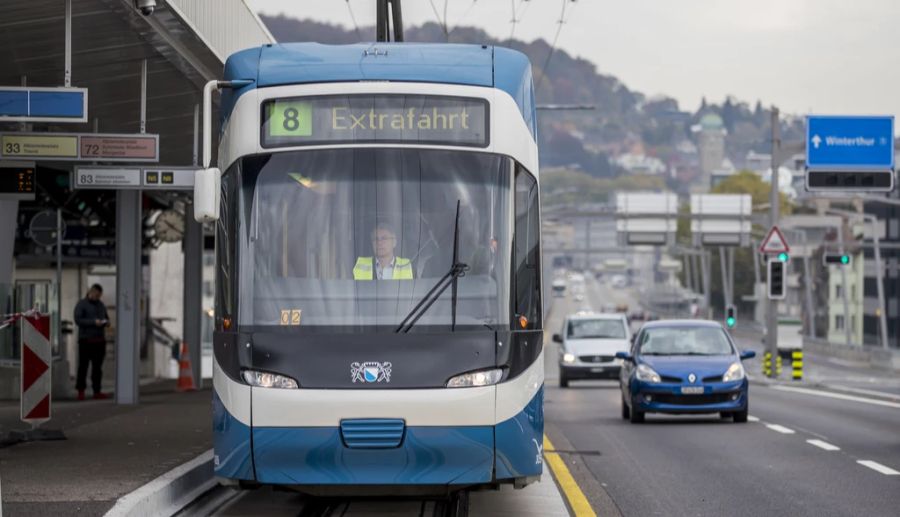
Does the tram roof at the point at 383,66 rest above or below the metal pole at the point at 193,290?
above

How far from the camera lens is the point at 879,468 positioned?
661 inches

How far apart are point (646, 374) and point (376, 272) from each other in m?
13.0

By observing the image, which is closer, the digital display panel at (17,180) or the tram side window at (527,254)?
the tram side window at (527,254)

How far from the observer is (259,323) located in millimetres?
11656

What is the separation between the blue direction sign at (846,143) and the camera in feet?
148

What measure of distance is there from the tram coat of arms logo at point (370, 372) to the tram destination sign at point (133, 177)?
8.94m

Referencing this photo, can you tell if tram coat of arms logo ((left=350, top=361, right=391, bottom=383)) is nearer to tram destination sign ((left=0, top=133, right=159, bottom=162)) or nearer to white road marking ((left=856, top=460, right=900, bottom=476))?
white road marking ((left=856, top=460, right=900, bottom=476))

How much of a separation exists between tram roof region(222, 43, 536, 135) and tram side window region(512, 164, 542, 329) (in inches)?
21.5

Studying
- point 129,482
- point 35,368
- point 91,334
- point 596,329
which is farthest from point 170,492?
point 596,329

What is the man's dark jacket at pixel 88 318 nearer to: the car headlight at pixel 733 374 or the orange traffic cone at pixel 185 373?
the orange traffic cone at pixel 185 373

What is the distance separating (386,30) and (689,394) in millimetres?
6183

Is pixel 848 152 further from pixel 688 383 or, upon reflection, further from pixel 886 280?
pixel 886 280

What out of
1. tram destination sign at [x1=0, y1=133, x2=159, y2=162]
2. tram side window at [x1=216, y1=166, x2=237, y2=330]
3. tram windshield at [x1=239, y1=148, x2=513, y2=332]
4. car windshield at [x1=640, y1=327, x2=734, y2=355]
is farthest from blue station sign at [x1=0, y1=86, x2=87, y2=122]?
car windshield at [x1=640, y1=327, x2=734, y2=355]

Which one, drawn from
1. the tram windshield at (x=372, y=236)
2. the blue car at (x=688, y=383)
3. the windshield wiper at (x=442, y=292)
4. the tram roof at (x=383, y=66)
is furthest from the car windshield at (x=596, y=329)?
Result: the windshield wiper at (x=442, y=292)
